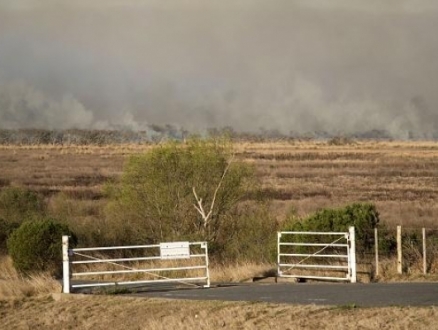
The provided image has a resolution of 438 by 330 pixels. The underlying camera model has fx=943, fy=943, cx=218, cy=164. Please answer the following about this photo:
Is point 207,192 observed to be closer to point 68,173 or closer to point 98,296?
point 98,296

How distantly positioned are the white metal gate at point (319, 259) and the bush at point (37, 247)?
7.92 metres

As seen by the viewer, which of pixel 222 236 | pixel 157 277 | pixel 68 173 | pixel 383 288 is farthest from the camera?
pixel 68 173

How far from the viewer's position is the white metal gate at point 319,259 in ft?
79.5

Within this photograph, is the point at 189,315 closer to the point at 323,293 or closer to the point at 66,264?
the point at 323,293

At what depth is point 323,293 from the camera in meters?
21.4

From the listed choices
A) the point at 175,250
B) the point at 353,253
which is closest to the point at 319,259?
the point at 353,253

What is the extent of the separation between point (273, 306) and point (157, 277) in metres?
8.24

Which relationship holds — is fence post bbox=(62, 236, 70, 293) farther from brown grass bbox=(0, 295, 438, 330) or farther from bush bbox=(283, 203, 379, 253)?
bush bbox=(283, 203, 379, 253)

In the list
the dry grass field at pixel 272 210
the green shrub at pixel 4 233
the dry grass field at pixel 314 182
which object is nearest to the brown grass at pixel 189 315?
the dry grass field at pixel 272 210

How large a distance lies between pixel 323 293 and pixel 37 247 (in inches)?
550

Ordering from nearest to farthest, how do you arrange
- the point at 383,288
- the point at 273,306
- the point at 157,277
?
the point at 273,306
the point at 383,288
the point at 157,277

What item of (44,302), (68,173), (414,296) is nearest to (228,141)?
(44,302)

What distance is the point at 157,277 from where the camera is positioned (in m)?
26.6

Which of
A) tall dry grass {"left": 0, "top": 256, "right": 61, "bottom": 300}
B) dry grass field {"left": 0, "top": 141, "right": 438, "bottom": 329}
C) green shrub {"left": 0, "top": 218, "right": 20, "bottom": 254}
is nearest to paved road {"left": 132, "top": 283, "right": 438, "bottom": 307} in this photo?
dry grass field {"left": 0, "top": 141, "right": 438, "bottom": 329}
